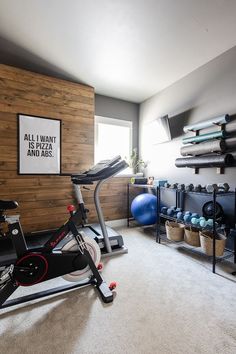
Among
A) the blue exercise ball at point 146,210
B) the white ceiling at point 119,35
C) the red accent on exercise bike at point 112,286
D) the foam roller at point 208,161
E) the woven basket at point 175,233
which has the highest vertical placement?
the white ceiling at point 119,35

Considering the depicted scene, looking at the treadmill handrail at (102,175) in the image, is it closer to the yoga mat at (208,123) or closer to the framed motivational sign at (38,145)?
the framed motivational sign at (38,145)

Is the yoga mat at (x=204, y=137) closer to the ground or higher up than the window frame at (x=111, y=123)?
closer to the ground

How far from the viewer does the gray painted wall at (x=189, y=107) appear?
8.25 feet

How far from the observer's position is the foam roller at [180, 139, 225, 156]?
7.77 ft

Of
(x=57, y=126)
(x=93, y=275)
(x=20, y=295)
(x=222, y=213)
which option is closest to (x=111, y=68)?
(x=57, y=126)

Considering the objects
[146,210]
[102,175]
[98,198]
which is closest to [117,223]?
[146,210]

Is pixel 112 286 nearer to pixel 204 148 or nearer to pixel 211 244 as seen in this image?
pixel 211 244

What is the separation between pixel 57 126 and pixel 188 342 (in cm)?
303

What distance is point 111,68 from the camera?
2.97m

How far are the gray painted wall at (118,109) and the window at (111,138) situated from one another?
0.30 feet

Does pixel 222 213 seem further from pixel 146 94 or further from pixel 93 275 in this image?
pixel 146 94

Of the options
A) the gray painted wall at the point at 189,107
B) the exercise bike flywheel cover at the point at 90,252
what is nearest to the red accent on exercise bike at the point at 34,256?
the exercise bike flywheel cover at the point at 90,252

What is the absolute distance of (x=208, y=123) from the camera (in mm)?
2572

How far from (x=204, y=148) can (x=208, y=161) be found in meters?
0.18
